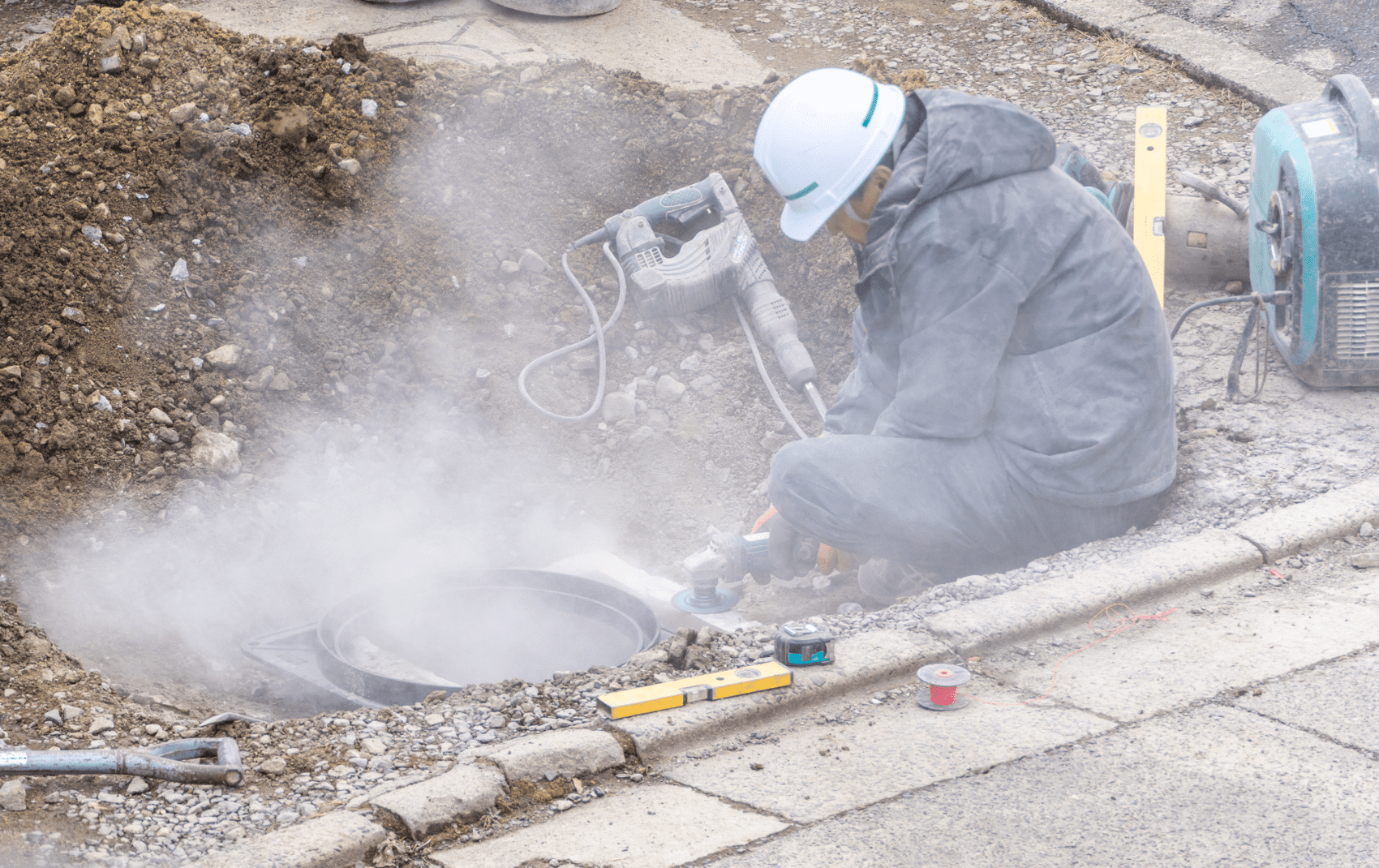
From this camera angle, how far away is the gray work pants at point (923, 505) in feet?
12.1

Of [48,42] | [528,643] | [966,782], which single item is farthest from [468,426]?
[966,782]

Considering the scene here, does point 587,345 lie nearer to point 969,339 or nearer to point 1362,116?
point 969,339

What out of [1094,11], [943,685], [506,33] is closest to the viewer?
[943,685]

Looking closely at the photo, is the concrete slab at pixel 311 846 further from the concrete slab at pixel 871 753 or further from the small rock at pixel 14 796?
the concrete slab at pixel 871 753

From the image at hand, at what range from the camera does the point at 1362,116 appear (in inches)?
165

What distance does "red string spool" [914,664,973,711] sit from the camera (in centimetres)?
288

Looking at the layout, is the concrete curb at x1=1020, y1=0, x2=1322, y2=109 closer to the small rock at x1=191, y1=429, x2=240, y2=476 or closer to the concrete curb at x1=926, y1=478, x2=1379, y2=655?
the concrete curb at x1=926, y1=478, x2=1379, y2=655

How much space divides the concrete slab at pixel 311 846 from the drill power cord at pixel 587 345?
104 inches

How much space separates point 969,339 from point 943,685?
957 mm

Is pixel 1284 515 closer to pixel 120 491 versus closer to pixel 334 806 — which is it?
pixel 334 806

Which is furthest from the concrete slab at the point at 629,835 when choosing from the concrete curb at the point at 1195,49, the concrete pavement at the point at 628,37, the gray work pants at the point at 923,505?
the concrete curb at the point at 1195,49

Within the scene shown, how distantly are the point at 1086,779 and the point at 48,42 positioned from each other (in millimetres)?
5149

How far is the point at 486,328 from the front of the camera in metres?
5.28

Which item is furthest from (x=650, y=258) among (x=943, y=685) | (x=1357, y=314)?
(x=943, y=685)
